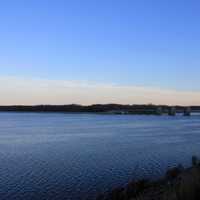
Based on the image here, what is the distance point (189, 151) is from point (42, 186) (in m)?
21.3

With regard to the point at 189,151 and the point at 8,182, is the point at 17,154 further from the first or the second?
the point at 189,151

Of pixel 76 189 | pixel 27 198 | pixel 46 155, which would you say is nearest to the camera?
pixel 27 198

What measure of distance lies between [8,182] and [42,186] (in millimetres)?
2627

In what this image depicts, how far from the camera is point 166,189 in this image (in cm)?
1436

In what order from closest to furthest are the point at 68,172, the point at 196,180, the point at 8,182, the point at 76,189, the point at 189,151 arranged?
the point at 196,180
the point at 76,189
the point at 8,182
the point at 68,172
the point at 189,151

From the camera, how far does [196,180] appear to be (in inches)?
536

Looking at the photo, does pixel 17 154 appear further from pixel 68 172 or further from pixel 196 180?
pixel 196 180

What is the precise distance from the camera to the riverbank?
11.7 m

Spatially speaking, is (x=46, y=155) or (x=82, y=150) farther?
(x=82, y=150)

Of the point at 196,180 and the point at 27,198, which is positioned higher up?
the point at 196,180

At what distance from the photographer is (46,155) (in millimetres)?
33000

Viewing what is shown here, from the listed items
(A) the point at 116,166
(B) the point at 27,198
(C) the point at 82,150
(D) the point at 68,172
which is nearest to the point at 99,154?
(C) the point at 82,150

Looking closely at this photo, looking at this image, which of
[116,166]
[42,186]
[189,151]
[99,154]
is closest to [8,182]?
[42,186]

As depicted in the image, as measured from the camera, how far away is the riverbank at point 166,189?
11.7 m
